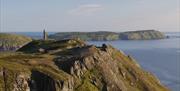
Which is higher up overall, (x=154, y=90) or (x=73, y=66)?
(x=73, y=66)

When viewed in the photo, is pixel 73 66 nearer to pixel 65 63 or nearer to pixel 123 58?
pixel 65 63

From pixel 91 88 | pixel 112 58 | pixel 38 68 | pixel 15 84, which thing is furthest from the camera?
pixel 112 58

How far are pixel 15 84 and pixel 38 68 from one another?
9.46 metres

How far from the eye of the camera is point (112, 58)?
139m

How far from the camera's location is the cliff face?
331ft

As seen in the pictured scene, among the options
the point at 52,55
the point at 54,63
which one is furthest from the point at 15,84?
the point at 52,55

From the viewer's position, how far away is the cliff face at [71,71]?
101m

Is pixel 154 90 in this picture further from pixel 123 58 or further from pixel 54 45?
pixel 54 45

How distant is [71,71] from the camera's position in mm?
114688

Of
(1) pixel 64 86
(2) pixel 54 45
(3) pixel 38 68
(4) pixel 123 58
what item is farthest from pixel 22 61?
(4) pixel 123 58

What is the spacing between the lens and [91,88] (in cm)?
11338

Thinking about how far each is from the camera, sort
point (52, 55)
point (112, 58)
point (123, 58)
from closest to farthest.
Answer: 1. point (52, 55)
2. point (112, 58)
3. point (123, 58)

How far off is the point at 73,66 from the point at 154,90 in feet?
107

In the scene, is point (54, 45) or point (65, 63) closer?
point (65, 63)
